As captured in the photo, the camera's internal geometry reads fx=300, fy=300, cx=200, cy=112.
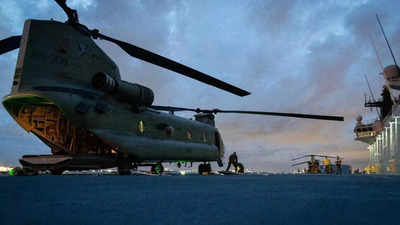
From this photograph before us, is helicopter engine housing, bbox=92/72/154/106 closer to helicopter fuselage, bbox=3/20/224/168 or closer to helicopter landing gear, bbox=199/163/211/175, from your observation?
helicopter fuselage, bbox=3/20/224/168

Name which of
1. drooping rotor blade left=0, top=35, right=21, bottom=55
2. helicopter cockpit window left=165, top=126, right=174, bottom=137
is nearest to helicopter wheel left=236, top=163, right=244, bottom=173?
helicopter cockpit window left=165, top=126, right=174, bottom=137

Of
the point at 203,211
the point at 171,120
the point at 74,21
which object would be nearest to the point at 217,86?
the point at 171,120

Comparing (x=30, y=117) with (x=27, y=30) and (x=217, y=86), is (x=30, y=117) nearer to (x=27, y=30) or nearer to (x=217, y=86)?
(x=27, y=30)

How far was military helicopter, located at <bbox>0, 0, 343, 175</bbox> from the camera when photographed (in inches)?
485

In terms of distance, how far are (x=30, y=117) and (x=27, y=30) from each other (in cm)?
381

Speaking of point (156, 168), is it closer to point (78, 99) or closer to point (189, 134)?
point (189, 134)

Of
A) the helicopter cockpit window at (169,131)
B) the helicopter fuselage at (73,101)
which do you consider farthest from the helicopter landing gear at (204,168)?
the helicopter fuselage at (73,101)

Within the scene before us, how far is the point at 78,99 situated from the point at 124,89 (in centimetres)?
230

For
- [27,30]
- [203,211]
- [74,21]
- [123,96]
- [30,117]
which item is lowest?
[203,211]

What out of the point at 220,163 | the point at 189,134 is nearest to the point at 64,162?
the point at 189,134

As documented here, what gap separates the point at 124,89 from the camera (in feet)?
47.1

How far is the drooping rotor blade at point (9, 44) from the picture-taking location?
12.4 meters

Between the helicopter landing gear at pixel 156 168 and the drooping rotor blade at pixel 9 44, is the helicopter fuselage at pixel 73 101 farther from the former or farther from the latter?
the helicopter landing gear at pixel 156 168

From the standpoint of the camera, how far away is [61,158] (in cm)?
1236
